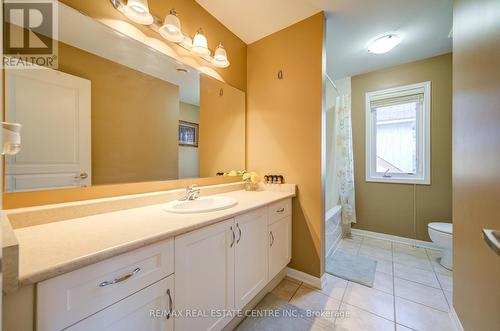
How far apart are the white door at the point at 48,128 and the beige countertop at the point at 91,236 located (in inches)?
9.6

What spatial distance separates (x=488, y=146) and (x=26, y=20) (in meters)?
2.37

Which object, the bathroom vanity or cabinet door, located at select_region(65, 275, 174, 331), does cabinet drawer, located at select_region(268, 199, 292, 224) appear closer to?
the bathroom vanity

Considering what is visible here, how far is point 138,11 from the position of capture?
1238mm

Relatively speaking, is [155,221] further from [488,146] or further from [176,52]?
[488,146]

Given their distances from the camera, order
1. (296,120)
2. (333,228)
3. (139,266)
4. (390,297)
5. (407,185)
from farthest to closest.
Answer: (407,185) → (333,228) → (296,120) → (390,297) → (139,266)

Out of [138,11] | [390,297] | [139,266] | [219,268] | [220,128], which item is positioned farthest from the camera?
[220,128]

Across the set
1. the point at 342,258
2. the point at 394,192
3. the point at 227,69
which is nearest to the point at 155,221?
the point at 227,69

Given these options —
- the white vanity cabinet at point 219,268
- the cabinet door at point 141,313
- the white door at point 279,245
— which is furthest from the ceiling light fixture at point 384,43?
the cabinet door at point 141,313

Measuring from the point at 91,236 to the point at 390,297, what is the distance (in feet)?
7.04

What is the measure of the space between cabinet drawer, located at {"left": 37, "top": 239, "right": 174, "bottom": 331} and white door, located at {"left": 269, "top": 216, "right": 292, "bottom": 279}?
0.93m

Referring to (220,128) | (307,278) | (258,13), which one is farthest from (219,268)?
(258,13)

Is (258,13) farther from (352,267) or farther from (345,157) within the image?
(352,267)

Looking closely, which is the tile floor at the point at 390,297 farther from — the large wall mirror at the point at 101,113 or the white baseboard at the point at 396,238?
the large wall mirror at the point at 101,113

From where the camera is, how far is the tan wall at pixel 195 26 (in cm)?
114
